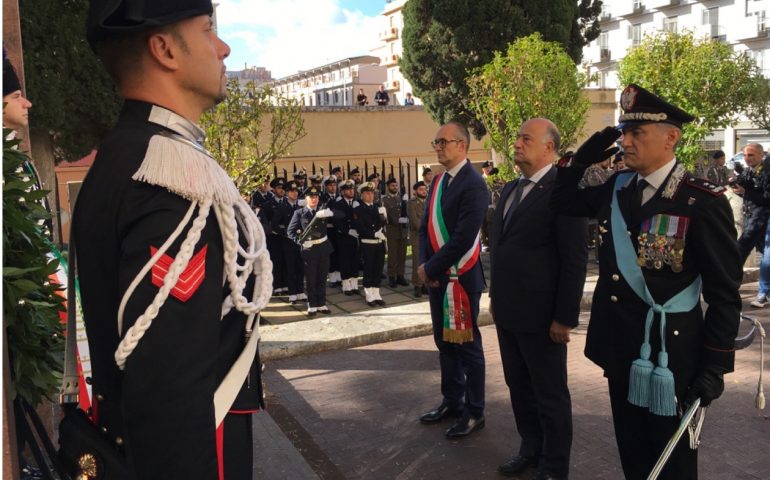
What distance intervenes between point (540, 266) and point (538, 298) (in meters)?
0.20

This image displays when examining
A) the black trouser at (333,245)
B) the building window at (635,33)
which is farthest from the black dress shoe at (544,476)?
the building window at (635,33)

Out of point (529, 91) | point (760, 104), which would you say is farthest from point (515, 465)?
point (760, 104)

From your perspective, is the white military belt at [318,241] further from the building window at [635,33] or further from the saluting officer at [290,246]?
the building window at [635,33]

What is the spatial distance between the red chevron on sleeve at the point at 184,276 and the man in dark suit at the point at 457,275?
3187mm

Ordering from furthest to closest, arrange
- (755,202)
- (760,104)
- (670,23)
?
(670,23) < (760,104) < (755,202)

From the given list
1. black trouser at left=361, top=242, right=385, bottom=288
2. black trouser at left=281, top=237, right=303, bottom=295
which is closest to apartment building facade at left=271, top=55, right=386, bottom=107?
black trouser at left=281, top=237, right=303, bottom=295

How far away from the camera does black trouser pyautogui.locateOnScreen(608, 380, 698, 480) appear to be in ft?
9.54

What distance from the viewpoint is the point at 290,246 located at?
10734mm

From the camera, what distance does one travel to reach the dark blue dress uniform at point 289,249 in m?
10.4

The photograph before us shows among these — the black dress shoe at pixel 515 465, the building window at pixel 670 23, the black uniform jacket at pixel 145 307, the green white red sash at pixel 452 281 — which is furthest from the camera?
the building window at pixel 670 23

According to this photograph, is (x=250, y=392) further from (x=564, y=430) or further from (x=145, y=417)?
(x=564, y=430)

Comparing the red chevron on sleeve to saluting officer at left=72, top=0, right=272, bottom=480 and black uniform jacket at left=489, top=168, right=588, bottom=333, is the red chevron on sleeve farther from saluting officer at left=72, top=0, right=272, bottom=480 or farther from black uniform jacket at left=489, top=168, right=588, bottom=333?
black uniform jacket at left=489, top=168, right=588, bottom=333

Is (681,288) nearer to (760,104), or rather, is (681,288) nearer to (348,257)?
(348,257)

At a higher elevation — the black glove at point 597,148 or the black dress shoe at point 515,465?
the black glove at point 597,148
